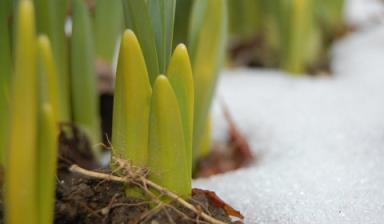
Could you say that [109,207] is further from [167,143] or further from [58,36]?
[58,36]

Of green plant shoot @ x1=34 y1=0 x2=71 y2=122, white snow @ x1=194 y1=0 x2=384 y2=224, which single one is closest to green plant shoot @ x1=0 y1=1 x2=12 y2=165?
green plant shoot @ x1=34 y1=0 x2=71 y2=122

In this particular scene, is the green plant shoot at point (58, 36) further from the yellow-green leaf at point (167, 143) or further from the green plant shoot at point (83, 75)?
the yellow-green leaf at point (167, 143)

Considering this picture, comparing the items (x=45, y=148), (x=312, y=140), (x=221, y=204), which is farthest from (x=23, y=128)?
(x=312, y=140)

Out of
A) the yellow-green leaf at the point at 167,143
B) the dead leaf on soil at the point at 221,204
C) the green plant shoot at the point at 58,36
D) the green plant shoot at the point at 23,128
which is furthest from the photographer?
the green plant shoot at the point at 58,36

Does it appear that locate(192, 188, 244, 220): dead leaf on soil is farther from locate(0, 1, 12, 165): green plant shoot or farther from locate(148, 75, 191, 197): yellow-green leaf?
locate(0, 1, 12, 165): green plant shoot

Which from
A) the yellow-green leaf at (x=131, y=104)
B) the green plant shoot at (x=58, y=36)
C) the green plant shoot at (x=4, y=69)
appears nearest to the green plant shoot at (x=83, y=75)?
the green plant shoot at (x=58, y=36)

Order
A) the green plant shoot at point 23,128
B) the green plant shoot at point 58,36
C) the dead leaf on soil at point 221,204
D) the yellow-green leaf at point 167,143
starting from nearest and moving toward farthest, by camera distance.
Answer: the green plant shoot at point 23,128, the yellow-green leaf at point 167,143, the dead leaf on soil at point 221,204, the green plant shoot at point 58,36

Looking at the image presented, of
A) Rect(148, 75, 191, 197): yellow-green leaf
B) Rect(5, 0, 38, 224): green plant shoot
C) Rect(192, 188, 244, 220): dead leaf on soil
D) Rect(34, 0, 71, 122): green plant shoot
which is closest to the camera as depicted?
Rect(5, 0, 38, 224): green plant shoot
